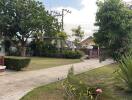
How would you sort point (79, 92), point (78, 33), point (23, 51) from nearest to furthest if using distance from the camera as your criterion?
1. point (79, 92)
2. point (23, 51)
3. point (78, 33)

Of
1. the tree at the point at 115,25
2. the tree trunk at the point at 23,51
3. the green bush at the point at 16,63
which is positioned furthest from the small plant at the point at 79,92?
the tree trunk at the point at 23,51

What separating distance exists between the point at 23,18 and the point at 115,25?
2913 cm

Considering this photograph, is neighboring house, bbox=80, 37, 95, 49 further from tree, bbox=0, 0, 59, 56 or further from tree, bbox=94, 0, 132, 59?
tree, bbox=94, 0, 132, 59

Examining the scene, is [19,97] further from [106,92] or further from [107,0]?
[107,0]

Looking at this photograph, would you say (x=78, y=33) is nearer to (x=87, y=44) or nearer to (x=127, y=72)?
(x=87, y=44)

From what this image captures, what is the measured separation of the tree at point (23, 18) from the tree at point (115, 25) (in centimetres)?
2675

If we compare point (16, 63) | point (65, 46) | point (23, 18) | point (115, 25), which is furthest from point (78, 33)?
point (115, 25)

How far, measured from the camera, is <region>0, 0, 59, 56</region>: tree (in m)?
44.5

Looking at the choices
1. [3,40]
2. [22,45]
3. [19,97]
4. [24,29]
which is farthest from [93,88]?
[3,40]

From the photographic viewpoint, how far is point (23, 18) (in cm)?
4491

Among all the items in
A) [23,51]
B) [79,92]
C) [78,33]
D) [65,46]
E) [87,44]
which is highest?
[78,33]

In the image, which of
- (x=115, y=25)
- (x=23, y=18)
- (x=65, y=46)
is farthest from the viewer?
(x=65, y=46)

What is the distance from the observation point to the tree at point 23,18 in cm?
4450

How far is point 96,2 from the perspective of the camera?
18.2 m
